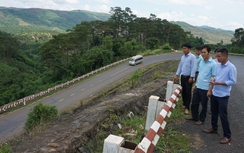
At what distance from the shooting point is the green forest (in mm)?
34094

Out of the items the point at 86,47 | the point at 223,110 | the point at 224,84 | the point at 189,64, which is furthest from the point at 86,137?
the point at 86,47

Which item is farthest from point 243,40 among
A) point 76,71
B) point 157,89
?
point 157,89

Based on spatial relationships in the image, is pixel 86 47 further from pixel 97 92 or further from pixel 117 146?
pixel 117 146

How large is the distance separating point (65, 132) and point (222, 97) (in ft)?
10.6

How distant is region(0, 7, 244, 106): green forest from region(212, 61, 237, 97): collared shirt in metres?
29.0

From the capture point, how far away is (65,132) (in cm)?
415

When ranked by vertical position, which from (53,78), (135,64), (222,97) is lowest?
(53,78)

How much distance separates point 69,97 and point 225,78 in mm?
17629

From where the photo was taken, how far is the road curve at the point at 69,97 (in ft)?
49.2

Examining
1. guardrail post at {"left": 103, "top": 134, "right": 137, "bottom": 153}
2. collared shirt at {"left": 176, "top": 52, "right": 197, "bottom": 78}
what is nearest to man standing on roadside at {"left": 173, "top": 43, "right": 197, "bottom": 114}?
collared shirt at {"left": 176, "top": 52, "right": 197, "bottom": 78}

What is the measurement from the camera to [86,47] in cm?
4850

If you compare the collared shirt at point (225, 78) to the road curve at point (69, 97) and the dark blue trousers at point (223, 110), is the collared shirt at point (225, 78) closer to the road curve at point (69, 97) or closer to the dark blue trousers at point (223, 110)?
the dark blue trousers at point (223, 110)

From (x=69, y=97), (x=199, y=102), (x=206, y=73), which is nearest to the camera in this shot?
(x=206, y=73)

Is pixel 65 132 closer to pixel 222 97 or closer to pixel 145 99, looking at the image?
pixel 222 97
